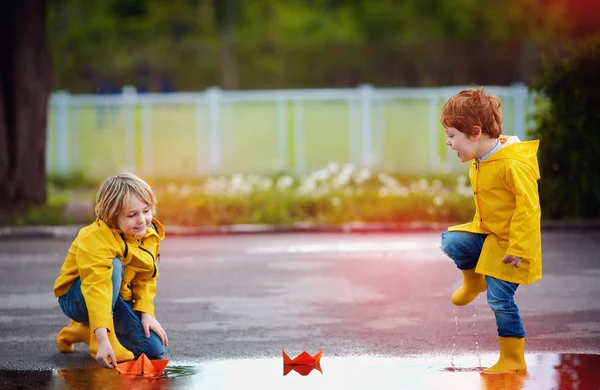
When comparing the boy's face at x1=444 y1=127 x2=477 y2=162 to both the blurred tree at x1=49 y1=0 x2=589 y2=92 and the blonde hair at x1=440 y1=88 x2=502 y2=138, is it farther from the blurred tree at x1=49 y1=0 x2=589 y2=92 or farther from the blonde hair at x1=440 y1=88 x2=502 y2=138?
the blurred tree at x1=49 y1=0 x2=589 y2=92

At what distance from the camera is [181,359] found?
6273mm

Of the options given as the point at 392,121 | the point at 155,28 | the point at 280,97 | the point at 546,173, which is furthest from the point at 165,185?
the point at 155,28

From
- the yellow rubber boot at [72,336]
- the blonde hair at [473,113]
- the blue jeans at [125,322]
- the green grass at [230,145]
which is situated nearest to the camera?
the blonde hair at [473,113]

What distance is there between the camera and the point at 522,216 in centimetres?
542

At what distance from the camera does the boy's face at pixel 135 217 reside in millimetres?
5840

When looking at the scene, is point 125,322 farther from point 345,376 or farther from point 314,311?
point 314,311

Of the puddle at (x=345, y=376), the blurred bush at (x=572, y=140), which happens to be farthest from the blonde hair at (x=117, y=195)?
the blurred bush at (x=572, y=140)

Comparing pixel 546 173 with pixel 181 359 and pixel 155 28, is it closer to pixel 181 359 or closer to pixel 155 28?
pixel 181 359

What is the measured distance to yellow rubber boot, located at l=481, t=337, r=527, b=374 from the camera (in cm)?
565

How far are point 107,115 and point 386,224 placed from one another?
14310 mm

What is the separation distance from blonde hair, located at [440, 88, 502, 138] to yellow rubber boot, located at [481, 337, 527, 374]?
102cm

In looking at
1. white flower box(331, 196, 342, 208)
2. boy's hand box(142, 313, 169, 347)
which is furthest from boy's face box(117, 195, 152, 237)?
white flower box(331, 196, 342, 208)

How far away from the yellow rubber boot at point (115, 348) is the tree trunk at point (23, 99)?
8.93 meters

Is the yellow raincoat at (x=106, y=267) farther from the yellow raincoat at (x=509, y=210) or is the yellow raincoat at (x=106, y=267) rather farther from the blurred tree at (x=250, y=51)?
the blurred tree at (x=250, y=51)
